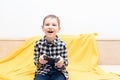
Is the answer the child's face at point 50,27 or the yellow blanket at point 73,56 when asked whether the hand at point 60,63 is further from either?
the yellow blanket at point 73,56

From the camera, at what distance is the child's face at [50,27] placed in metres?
1.61

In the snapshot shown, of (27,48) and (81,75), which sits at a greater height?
(27,48)

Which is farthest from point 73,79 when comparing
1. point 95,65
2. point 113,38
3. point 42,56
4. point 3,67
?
point 113,38

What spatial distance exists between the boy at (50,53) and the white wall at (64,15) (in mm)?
729

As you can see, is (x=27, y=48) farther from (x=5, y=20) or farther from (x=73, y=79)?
(x=73, y=79)

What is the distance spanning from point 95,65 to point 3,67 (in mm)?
765

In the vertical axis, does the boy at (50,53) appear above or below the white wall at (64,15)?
below

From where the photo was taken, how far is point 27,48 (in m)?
2.21

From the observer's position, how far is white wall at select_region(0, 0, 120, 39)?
7.74 ft

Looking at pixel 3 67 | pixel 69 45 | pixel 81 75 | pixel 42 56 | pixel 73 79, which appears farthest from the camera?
pixel 69 45

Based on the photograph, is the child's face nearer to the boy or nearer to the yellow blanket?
the boy

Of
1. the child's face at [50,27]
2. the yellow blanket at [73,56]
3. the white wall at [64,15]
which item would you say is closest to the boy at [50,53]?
the child's face at [50,27]

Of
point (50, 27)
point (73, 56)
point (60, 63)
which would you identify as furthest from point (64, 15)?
point (60, 63)

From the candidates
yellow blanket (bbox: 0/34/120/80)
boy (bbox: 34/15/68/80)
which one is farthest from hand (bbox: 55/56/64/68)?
yellow blanket (bbox: 0/34/120/80)
